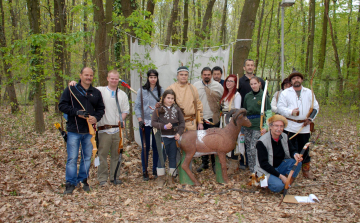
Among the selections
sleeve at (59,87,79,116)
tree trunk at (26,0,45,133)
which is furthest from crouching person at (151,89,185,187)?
tree trunk at (26,0,45,133)

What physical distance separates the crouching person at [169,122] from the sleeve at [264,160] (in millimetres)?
1298

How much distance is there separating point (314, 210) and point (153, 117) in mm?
2763

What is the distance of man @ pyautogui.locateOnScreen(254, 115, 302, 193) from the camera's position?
379cm

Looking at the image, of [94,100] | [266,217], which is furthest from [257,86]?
[94,100]

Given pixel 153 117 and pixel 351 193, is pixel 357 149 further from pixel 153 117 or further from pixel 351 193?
pixel 153 117

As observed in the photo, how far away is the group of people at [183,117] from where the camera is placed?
12.8 ft

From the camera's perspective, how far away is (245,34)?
6.23 m

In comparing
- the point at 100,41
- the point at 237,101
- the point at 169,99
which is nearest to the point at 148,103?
the point at 169,99

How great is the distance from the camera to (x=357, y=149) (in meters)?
6.36

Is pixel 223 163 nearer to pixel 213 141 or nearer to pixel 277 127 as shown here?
pixel 213 141

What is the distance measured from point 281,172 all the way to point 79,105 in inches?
137

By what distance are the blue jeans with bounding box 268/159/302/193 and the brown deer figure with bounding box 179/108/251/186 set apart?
772 mm

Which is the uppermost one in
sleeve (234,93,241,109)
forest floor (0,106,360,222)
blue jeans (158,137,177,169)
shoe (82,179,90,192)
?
sleeve (234,93,241,109)

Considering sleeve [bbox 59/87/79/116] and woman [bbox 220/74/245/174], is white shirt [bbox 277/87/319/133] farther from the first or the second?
sleeve [bbox 59/87/79/116]
